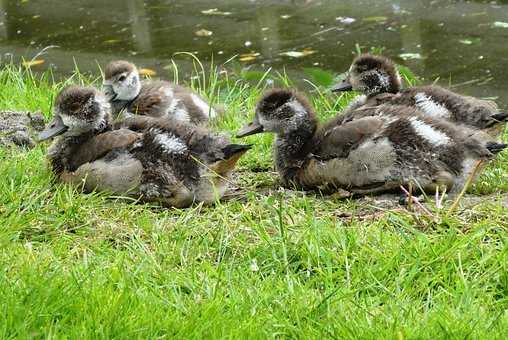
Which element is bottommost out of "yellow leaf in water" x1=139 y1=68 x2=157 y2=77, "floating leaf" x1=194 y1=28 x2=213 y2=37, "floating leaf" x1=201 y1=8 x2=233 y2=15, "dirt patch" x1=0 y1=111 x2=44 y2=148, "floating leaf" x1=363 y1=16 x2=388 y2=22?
"floating leaf" x1=201 y1=8 x2=233 y2=15

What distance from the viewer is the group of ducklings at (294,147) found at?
4.95 metres

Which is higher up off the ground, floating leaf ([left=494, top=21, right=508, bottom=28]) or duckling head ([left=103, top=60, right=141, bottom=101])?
duckling head ([left=103, top=60, right=141, bottom=101])

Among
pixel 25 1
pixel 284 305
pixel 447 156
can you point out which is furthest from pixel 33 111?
pixel 25 1

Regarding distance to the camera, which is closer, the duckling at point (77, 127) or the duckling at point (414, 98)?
the duckling at point (77, 127)

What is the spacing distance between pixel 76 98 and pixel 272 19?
15.3ft

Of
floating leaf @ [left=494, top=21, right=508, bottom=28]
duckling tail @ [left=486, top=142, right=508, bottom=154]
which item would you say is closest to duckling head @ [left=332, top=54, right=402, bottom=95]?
duckling tail @ [left=486, top=142, right=508, bottom=154]

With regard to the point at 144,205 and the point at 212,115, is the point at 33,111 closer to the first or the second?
the point at 212,115

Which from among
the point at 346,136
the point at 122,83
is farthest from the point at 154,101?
the point at 346,136

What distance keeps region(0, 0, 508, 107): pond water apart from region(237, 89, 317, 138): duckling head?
2.48 m

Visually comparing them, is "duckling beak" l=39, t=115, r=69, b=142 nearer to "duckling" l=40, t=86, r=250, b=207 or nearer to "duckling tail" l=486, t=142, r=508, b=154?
"duckling" l=40, t=86, r=250, b=207

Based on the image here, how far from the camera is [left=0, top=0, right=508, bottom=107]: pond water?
833cm

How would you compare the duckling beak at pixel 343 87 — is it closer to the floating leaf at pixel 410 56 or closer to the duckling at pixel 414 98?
the duckling at pixel 414 98

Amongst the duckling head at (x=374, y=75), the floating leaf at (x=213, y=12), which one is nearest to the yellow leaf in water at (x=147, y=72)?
the floating leaf at (x=213, y=12)

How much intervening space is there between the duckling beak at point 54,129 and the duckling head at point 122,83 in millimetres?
847
